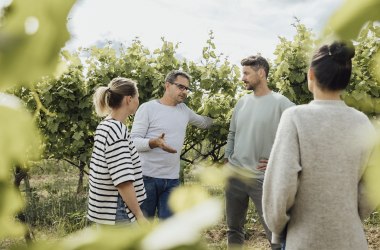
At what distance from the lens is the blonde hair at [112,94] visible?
3.16 meters

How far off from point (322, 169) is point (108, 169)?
1339mm

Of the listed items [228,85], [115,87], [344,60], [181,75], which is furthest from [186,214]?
[228,85]

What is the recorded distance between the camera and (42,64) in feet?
1.01

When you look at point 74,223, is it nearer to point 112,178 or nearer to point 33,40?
point 112,178

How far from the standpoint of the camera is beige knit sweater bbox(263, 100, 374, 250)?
80.2 inches

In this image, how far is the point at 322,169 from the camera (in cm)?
205

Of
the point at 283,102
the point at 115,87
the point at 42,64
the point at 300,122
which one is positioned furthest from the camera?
the point at 283,102

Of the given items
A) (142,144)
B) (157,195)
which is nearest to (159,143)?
(142,144)

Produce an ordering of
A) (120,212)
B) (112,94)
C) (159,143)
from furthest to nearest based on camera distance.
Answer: (159,143) → (112,94) → (120,212)

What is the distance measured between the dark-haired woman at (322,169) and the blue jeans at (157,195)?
196 cm

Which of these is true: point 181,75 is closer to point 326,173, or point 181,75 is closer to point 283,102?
point 283,102

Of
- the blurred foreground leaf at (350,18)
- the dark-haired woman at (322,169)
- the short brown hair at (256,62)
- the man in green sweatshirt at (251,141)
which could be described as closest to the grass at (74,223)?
the man in green sweatshirt at (251,141)

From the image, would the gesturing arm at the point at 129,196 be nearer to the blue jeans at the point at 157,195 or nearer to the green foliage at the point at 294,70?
the blue jeans at the point at 157,195

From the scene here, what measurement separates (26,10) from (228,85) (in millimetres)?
7528
